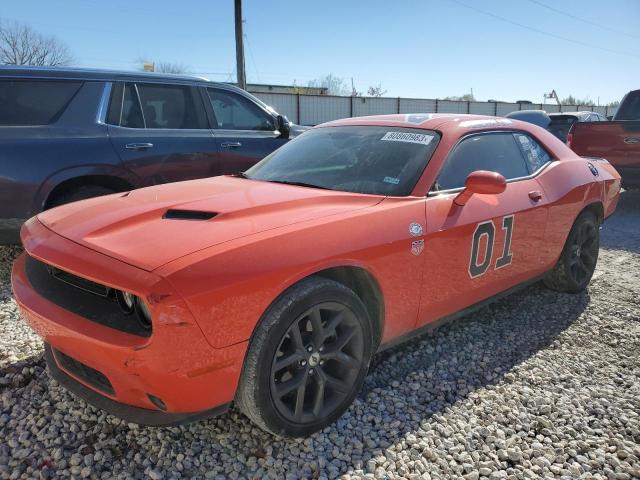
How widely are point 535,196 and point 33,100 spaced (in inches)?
157

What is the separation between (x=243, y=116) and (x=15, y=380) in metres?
3.49

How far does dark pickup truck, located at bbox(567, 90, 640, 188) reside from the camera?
700cm

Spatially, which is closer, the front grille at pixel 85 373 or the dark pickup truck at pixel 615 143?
the front grille at pixel 85 373

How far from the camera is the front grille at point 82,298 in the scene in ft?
6.23

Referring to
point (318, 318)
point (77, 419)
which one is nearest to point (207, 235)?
point (318, 318)

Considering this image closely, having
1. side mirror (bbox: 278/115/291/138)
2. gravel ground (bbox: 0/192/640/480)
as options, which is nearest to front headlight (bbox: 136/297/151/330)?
gravel ground (bbox: 0/192/640/480)

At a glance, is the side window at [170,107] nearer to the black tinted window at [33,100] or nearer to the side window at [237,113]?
the side window at [237,113]

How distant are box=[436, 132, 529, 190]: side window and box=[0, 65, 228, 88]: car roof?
121 inches

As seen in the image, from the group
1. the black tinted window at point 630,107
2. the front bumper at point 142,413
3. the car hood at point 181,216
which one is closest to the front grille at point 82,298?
the car hood at point 181,216

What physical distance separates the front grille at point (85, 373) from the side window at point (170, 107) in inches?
114

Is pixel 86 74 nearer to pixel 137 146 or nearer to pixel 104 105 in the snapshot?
pixel 104 105

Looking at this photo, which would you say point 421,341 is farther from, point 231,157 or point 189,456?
point 231,157

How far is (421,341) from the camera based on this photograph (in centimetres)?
319

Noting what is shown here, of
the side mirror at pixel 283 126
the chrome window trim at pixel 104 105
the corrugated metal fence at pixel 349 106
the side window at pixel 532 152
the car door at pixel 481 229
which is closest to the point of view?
→ the car door at pixel 481 229
